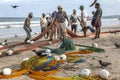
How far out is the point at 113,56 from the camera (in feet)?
35.8

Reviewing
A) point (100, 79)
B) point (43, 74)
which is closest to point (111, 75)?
point (100, 79)

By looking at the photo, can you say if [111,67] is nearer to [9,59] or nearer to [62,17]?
[9,59]

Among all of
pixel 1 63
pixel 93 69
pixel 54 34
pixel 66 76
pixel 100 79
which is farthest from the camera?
pixel 54 34

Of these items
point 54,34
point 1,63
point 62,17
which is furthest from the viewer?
point 54,34

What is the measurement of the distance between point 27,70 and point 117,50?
186 inches

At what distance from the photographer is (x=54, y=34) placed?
16.3 meters

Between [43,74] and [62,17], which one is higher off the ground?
[62,17]

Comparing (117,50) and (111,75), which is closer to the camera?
(111,75)

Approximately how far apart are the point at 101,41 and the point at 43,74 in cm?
713

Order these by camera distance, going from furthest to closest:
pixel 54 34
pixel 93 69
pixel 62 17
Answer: pixel 54 34
pixel 62 17
pixel 93 69

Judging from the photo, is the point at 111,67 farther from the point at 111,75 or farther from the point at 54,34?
the point at 54,34

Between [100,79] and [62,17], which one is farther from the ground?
[62,17]

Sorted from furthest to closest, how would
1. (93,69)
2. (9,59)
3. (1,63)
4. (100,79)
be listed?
(9,59) → (1,63) → (93,69) → (100,79)

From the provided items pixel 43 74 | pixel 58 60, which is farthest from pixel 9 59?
pixel 43 74
